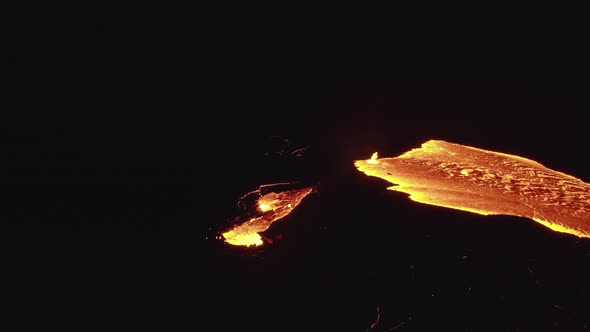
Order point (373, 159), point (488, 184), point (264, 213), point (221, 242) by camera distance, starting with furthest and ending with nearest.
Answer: point (373, 159)
point (488, 184)
point (264, 213)
point (221, 242)

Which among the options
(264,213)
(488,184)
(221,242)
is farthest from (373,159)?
(221,242)

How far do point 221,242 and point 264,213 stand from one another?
0.77ft

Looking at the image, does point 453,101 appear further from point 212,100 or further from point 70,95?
point 70,95

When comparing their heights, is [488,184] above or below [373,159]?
below

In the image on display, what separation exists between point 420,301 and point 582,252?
620 millimetres

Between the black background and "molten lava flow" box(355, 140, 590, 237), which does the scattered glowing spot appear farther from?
the black background

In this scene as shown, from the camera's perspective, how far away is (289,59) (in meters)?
3.30

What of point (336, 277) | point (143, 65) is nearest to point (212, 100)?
point (143, 65)

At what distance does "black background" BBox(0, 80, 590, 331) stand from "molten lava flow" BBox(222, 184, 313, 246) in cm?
5

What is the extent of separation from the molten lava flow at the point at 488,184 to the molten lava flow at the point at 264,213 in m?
0.41

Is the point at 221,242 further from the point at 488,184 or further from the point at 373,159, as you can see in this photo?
the point at 488,184

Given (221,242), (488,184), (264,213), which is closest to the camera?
(221,242)

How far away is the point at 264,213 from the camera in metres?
1.50

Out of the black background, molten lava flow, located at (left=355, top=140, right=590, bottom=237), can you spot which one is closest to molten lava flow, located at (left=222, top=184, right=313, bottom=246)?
the black background
